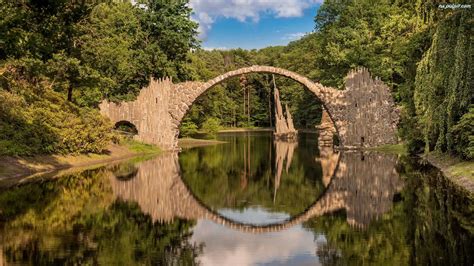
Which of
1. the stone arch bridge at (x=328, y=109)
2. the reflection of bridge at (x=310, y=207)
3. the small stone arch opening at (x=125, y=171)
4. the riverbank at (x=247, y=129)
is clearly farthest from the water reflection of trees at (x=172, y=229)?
the riverbank at (x=247, y=129)

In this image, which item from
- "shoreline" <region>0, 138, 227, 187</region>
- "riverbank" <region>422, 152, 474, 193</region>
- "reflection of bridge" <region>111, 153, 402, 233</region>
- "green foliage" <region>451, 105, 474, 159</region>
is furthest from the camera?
"shoreline" <region>0, 138, 227, 187</region>

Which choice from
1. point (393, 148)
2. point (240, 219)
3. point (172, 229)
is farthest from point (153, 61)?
point (172, 229)

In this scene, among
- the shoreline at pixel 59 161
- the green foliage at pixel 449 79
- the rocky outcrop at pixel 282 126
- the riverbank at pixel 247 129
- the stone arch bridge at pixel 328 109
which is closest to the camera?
the green foliage at pixel 449 79

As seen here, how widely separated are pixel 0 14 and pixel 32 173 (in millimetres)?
10289

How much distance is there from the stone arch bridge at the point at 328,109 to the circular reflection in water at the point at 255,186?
6370 millimetres

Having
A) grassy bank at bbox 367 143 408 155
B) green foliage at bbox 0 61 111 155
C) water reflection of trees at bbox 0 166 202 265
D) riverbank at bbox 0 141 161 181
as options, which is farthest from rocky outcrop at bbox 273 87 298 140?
water reflection of trees at bbox 0 166 202 265

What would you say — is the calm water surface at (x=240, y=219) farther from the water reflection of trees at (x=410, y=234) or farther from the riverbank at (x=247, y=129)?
the riverbank at (x=247, y=129)

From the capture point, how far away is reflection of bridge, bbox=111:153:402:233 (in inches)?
585

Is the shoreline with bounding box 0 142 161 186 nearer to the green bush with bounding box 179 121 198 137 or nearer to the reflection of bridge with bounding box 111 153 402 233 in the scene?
the reflection of bridge with bounding box 111 153 402 233

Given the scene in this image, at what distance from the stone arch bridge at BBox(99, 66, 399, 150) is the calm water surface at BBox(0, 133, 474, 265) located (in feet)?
42.2

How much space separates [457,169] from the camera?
822 inches

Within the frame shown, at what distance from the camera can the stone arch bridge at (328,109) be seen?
38.3m

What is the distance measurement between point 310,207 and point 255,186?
18.2 ft

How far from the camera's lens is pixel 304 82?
4038 cm
